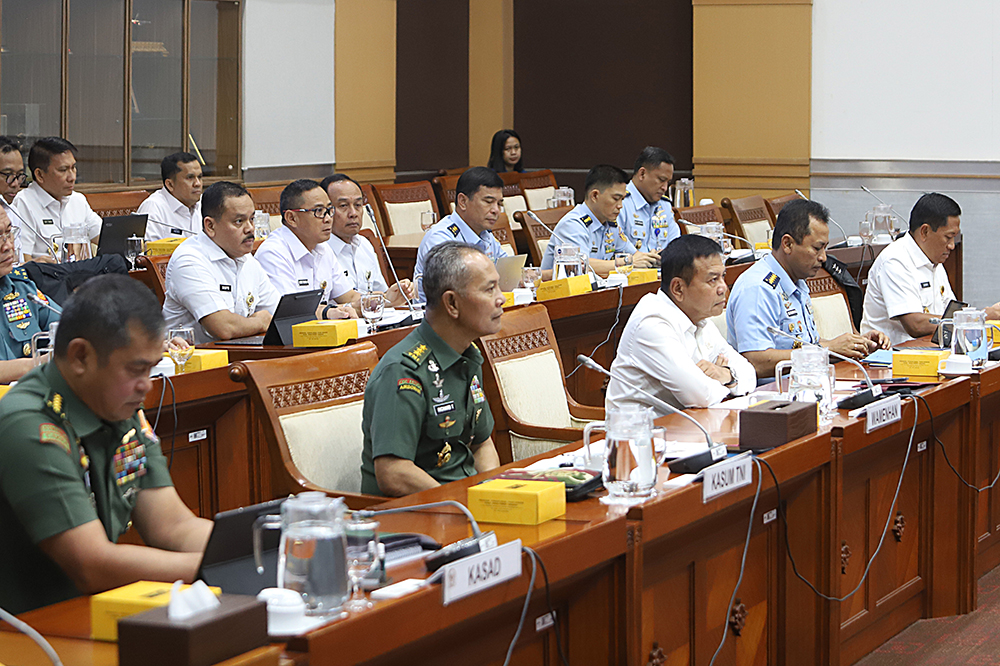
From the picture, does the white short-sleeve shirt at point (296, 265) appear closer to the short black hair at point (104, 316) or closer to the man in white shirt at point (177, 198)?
the man in white shirt at point (177, 198)

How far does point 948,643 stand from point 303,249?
2.83m

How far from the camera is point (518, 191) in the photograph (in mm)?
8977

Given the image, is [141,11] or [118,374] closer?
[118,374]

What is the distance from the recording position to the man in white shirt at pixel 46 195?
6230 mm

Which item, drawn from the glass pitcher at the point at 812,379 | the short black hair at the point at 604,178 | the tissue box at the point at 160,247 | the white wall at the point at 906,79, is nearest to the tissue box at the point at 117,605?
the glass pitcher at the point at 812,379

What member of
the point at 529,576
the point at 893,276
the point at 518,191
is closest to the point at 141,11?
the point at 518,191

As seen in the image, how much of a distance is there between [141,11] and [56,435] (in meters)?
6.37

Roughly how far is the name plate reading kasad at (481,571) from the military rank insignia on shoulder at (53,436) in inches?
23.0

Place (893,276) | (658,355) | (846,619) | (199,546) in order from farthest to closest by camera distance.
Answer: (893,276), (658,355), (846,619), (199,546)

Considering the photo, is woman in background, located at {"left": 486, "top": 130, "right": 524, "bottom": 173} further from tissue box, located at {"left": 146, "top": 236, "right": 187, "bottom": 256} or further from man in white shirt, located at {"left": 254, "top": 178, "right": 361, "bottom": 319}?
man in white shirt, located at {"left": 254, "top": 178, "right": 361, "bottom": 319}

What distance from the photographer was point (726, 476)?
94.8 inches

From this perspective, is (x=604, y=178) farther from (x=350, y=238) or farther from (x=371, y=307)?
(x=371, y=307)

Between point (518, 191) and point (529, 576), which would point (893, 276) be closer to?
point (529, 576)

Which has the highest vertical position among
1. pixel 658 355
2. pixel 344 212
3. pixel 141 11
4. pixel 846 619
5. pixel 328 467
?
pixel 141 11
